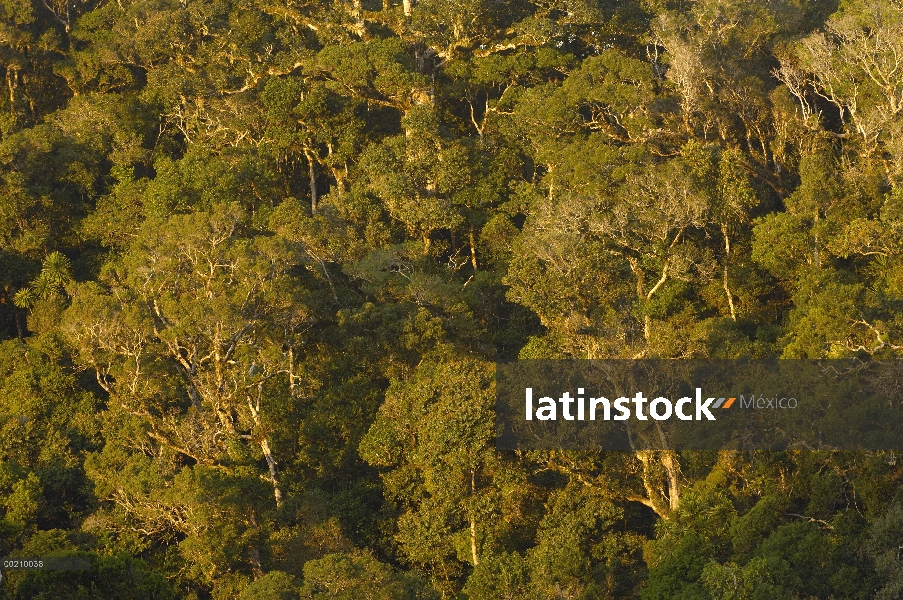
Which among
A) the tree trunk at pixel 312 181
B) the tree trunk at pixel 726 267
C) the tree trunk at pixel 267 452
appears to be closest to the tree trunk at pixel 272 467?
the tree trunk at pixel 267 452

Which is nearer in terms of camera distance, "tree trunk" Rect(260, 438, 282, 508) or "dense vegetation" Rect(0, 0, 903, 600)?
"dense vegetation" Rect(0, 0, 903, 600)

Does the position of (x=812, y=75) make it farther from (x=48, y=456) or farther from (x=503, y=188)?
(x=48, y=456)

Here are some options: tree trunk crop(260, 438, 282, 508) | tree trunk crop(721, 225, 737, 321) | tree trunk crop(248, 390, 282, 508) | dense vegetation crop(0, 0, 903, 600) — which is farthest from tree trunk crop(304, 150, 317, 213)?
tree trunk crop(721, 225, 737, 321)

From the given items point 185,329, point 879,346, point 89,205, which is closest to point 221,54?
point 89,205

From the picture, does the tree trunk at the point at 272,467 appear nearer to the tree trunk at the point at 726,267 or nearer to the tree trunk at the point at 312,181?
the tree trunk at the point at 312,181

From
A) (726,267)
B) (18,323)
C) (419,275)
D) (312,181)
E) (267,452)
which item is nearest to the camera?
(267,452)

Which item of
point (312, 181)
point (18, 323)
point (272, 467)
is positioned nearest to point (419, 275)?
point (272, 467)

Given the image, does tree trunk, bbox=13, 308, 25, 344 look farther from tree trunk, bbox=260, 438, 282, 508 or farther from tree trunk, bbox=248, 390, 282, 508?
tree trunk, bbox=260, 438, 282, 508

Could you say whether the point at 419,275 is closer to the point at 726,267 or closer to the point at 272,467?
the point at 272,467
